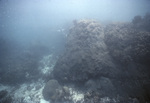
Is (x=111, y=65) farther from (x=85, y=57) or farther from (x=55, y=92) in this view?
(x=55, y=92)

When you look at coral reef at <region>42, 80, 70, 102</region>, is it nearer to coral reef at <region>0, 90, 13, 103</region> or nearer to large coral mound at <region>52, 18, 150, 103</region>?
large coral mound at <region>52, 18, 150, 103</region>

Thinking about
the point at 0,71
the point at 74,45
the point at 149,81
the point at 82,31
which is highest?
the point at 82,31

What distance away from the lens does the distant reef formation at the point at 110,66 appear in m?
8.04

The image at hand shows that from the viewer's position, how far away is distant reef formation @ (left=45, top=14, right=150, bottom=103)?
804 cm

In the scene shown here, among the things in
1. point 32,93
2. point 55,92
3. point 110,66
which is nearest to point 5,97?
A: point 32,93

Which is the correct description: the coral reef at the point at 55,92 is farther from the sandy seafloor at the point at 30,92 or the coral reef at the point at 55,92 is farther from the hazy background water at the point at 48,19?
the hazy background water at the point at 48,19

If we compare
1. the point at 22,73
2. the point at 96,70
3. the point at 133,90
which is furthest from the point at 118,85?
the point at 22,73

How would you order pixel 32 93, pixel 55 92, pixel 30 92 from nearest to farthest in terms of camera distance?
pixel 55 92
pixel 32 93
pixel 30 92

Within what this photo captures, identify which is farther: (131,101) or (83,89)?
(83,89)

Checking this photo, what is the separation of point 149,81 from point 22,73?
14540mm

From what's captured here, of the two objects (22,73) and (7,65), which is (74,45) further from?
(7,65)

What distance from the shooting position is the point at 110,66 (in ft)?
28.7

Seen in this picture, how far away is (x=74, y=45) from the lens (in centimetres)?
1095

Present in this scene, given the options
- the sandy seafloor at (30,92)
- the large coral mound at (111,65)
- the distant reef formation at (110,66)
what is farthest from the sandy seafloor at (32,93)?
the large coral mound at (111,65)
